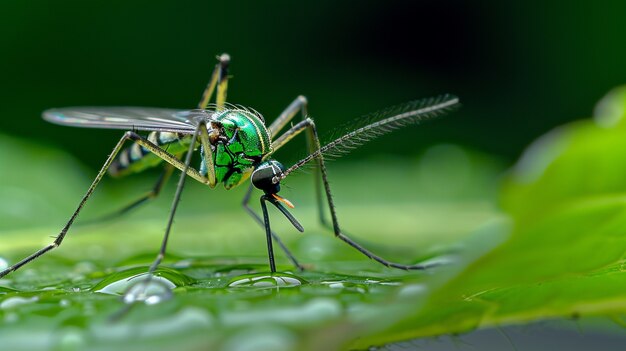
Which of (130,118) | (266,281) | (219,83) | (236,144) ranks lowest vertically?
(266,281)

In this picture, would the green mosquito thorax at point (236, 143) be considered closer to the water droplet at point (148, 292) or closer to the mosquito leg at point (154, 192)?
the mosquito leg at point (154, 192)

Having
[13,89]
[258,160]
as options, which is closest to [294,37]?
[13,89]

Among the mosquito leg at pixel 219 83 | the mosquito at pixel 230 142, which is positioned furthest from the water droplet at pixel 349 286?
the mosquito leg at pixel 219 83

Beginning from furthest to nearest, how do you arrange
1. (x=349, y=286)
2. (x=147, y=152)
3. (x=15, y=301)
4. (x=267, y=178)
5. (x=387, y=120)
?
(x=147, y=152) < (x=267, y=178) < (x=387, y=120) < (x=349, y=286) < (x=15, y=301)

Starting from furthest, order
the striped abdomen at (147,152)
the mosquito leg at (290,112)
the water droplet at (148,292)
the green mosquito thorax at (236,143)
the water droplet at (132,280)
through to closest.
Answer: the mosquito leg at (290,112), the striped abdomen at (147,152), the green mosquito thorax at (236,143), the water droplet at (132,280), the water droplet at (148,292)

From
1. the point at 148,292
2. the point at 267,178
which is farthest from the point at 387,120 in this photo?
the point at 148,292

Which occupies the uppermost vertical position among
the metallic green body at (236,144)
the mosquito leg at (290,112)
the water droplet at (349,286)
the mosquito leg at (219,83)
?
the mosquito leg at (219,83)

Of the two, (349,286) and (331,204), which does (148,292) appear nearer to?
(349,286)
